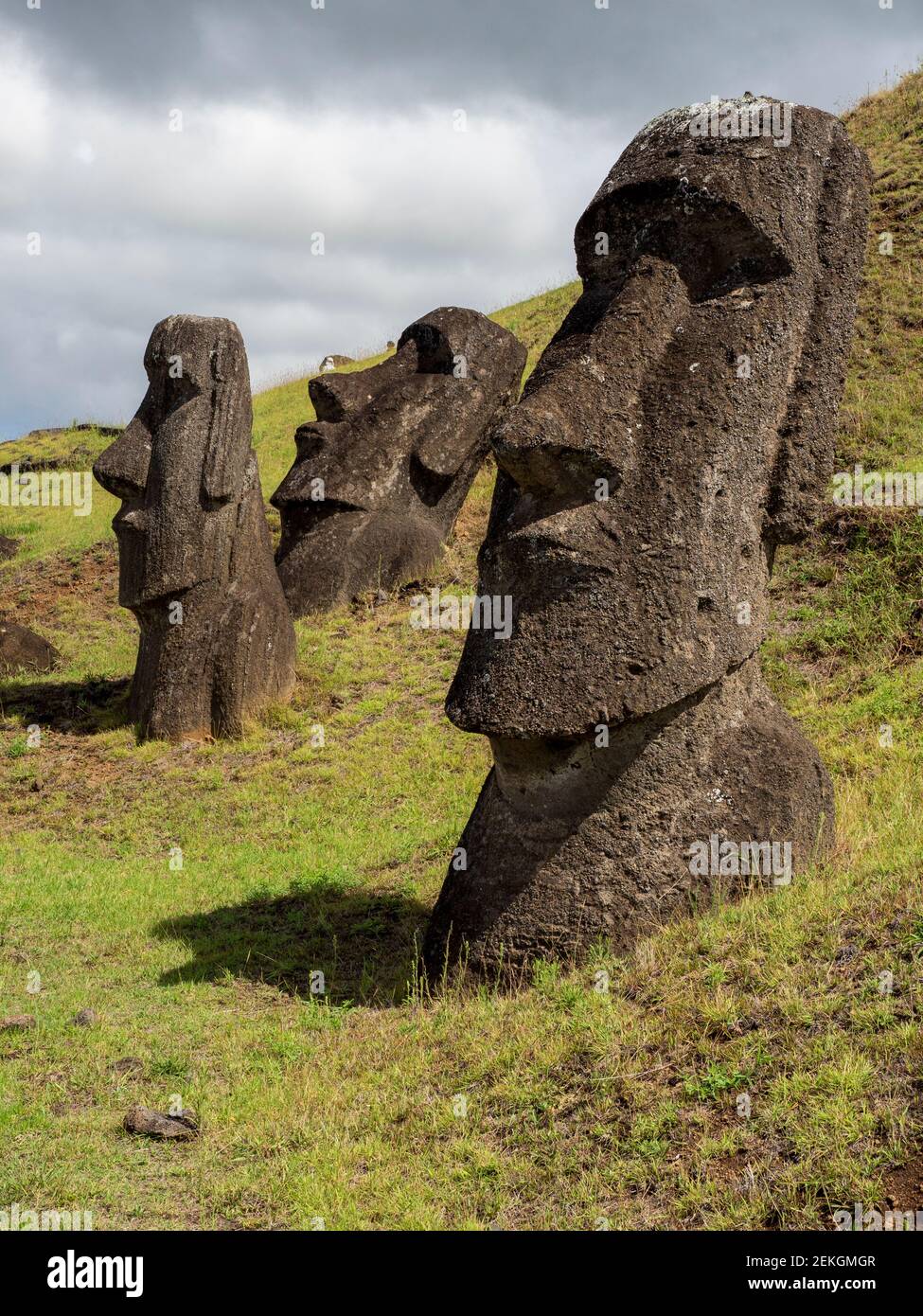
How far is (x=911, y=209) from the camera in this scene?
17969mm

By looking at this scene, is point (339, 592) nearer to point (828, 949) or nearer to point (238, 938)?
point (238, 938)

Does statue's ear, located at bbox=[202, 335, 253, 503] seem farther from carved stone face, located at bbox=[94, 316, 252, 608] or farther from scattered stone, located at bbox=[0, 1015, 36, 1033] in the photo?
scattered stone, located at bbox=[0, 1015, 36, 1033]

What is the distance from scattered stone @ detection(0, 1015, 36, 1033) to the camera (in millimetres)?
6066

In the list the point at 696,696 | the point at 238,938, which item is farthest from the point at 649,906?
the point at 238,938

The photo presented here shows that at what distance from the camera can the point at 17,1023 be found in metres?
6.12

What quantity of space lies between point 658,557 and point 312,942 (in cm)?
317

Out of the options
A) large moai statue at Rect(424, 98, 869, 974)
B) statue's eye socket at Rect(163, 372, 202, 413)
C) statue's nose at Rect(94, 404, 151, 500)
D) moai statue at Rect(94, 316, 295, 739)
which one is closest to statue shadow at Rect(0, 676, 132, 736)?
moai statue at Rect(94, 316, 295, 739)

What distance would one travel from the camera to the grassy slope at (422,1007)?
13.6 feet

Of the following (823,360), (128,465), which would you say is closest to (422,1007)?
(823,360)

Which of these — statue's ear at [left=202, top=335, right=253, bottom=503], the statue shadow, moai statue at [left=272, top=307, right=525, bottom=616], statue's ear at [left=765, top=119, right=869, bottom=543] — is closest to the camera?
statue's ear at [left=765, top=119, right=869, bottom=543]

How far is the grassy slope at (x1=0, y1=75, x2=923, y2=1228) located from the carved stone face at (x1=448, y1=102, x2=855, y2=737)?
4.03ft

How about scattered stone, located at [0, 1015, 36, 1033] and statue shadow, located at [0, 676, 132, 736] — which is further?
statue shadow, located at [0, 676, 132, 736]

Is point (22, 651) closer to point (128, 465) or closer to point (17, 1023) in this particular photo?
point (128, 465)

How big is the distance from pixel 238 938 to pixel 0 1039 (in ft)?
6.11
